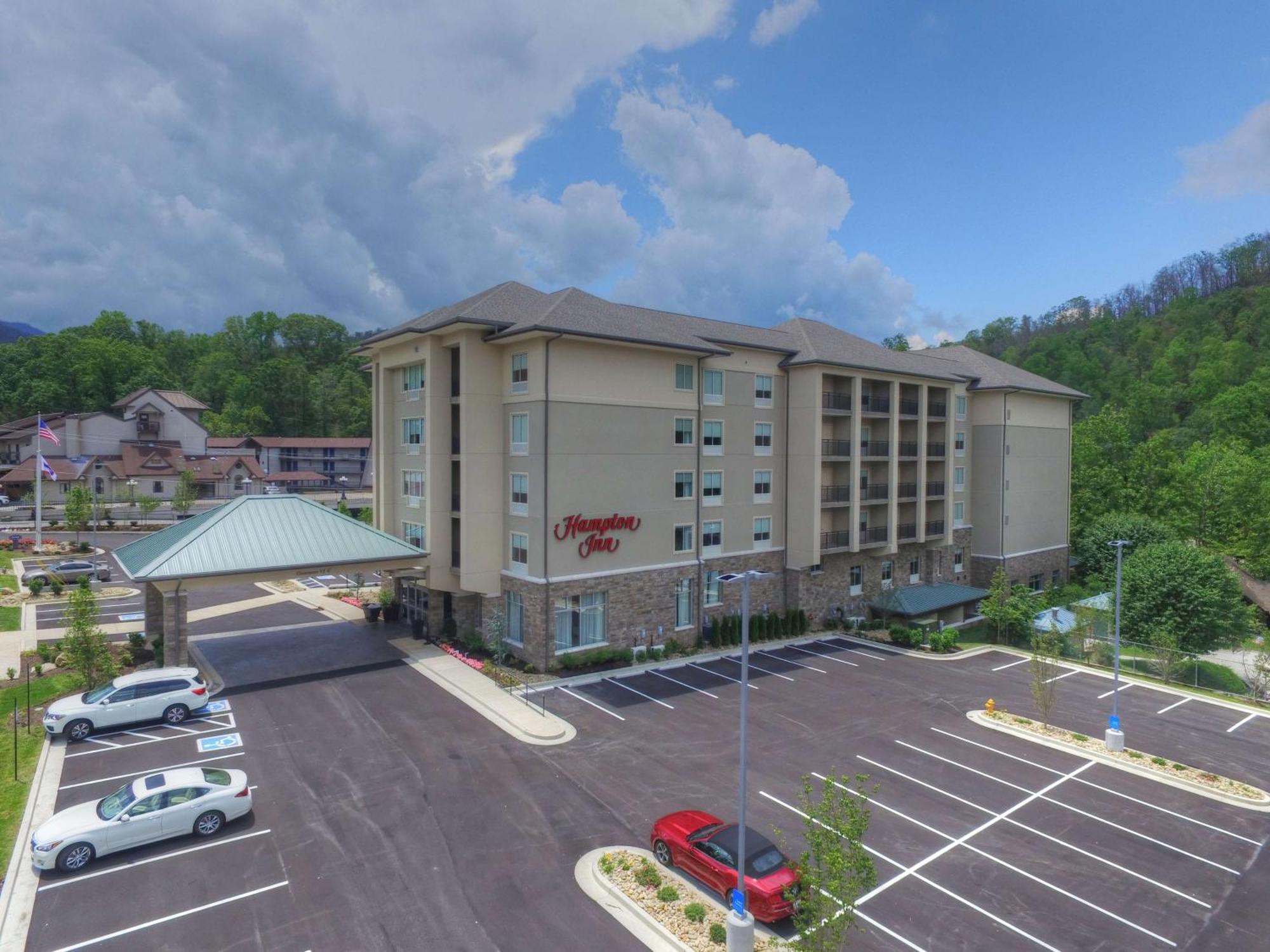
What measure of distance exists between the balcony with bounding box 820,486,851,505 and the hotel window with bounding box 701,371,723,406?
7562mm

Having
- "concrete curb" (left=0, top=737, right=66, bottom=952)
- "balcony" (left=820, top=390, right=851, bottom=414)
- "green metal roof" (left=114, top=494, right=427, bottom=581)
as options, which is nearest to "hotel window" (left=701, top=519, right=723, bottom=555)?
"balcony" (left=820, top=390, right=851, bottom=414)

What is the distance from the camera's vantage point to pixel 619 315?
33.2 meters

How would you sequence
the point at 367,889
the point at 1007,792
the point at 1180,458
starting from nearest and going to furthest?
the point at 367,889, the point at 1007,792, the point at 1180,458

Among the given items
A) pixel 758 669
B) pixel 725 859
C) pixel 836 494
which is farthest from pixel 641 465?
pixel 725 859

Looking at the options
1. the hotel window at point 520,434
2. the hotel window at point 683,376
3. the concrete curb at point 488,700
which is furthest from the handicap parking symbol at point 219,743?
the hotel window at point 683,376

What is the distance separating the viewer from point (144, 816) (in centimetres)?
1622

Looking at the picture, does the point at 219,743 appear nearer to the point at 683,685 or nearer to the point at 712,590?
the point at 683,685

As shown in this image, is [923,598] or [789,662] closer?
[789,662]

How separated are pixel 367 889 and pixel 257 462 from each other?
10194 cm

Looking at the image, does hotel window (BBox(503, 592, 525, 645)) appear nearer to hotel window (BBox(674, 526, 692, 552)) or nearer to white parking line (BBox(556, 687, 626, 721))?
white parking line (BBox(556, 687, 626, 721))

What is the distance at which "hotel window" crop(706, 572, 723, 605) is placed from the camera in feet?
117

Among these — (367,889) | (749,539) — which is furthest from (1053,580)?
(367,889)

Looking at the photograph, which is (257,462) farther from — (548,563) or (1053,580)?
(1053,580)

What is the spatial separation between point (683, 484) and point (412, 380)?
13.8m
